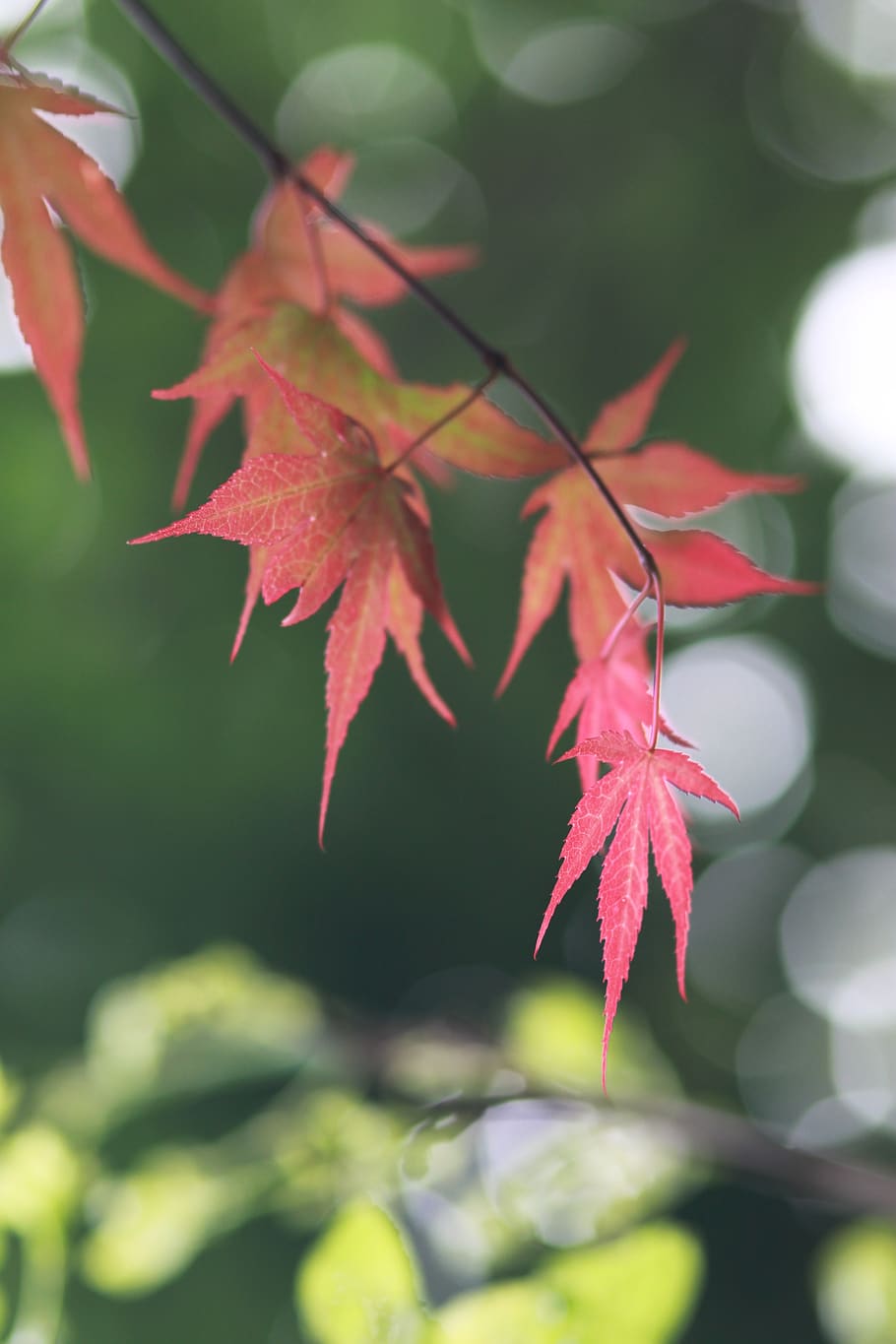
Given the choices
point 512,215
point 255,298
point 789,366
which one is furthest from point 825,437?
point 255,298

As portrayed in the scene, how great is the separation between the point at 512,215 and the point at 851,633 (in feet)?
5.00

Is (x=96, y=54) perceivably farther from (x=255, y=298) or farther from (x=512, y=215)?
(x=255, y=298)

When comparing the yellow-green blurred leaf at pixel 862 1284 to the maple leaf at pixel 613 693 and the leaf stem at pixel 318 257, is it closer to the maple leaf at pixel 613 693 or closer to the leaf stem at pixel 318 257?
the maple leaf at pixel 613 693

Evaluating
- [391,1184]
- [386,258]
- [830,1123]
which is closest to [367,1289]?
[391,1184]

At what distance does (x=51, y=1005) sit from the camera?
105 inches

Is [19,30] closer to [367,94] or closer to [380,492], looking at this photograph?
[380,492]

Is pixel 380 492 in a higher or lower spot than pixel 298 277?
lower

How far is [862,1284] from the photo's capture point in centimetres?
68

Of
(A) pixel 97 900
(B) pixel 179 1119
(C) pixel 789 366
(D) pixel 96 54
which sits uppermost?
(D) pixel 96 54

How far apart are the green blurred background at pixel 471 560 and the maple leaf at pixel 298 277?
1927mm

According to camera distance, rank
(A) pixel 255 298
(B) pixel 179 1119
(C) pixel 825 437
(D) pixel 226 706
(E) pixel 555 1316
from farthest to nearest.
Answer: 1. (C) pixel 825 437
2. (D) pixel 226 706
3. (B) pixel 179 1119
4. (A) pixel 255 298
5. (E) pixel 555 1316

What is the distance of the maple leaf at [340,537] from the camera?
346 mm

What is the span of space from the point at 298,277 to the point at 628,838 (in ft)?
1.28

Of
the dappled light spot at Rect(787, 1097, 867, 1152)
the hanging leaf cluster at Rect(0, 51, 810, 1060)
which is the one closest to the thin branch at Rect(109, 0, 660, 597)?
the hanging leaf cluster at Rect(0, 51, 810, 1060)
